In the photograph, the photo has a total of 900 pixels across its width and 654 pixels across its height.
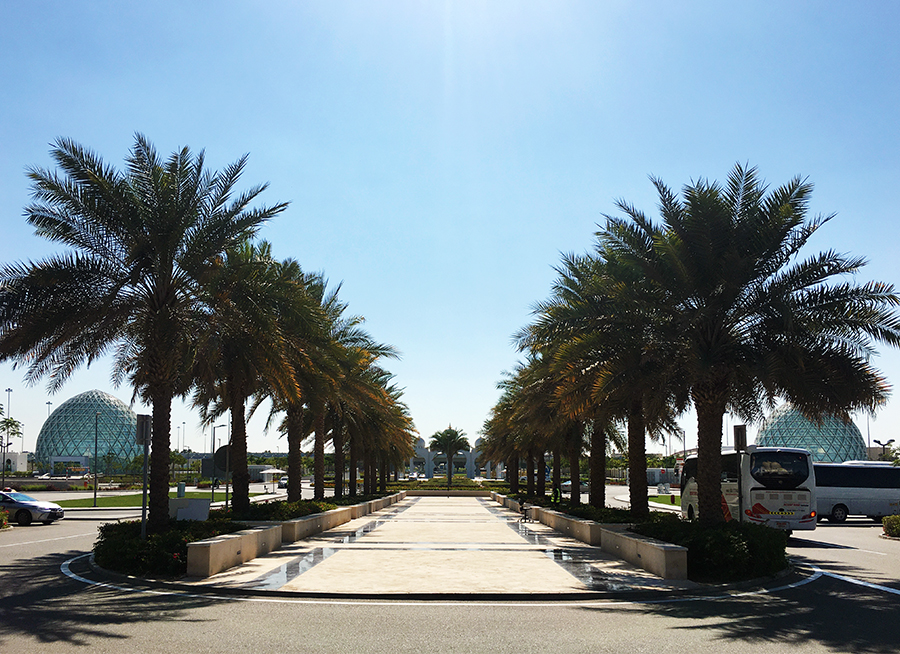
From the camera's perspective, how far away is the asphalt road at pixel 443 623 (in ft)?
26.6

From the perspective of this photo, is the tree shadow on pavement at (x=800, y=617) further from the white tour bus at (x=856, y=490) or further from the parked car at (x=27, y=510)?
the parked car at (x=27, y=510)

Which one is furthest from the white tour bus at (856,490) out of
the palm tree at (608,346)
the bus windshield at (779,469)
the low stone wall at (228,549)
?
the low stone wall at (228,549)

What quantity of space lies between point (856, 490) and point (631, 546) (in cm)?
2412

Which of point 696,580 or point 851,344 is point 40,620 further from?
point 851,344

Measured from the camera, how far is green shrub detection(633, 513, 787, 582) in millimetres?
13234

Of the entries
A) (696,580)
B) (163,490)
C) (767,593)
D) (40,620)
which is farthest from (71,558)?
(767,593)

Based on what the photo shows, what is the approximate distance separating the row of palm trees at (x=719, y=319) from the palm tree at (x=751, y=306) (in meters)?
0.02

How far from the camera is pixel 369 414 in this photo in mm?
38531

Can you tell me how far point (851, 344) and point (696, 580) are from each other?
6614mm

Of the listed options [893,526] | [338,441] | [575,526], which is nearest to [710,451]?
[575,526]

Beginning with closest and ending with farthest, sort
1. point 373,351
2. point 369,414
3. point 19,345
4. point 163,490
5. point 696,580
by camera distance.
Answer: point 696,580 → point 19,345 → point 163,490 → point 373,351 → point 369,414

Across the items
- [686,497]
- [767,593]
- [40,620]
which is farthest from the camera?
[686,497]

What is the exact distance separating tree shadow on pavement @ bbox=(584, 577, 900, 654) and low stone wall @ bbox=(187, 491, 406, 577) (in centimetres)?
723

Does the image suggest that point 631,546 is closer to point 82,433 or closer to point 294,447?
point 294,447
